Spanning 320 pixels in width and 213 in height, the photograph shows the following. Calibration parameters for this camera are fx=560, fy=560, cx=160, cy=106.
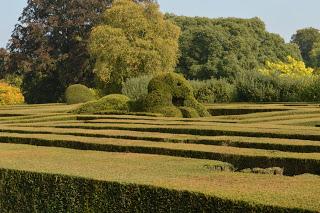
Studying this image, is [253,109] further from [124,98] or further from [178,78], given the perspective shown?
[124,98]

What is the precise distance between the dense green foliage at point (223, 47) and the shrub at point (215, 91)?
51.3ft

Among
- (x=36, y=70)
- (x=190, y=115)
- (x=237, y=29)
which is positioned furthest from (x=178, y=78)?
(x=237, y=29)

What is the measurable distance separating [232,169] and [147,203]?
1960 millimetres

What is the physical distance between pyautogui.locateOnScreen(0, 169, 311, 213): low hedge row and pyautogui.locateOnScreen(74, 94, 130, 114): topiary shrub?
1551 cm

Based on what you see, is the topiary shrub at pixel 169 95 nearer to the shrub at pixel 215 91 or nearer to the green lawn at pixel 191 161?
the green lawn at pixel 191 161

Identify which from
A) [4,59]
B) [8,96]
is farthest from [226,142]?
[4,59]

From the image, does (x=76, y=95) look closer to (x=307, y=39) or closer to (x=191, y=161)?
(x=191, y=161)

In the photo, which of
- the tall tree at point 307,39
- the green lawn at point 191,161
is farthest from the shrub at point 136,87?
the tall tree at point 307,39

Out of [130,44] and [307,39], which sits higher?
[307,39]

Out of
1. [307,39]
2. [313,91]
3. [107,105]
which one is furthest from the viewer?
[307,39]

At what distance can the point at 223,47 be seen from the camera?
183ft

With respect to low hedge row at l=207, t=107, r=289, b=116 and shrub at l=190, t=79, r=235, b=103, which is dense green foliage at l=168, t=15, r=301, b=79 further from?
low hedge row at l=207, t=107, r=289, b=116

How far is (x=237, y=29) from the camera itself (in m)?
59.0

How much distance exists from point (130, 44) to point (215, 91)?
31.6 feet
